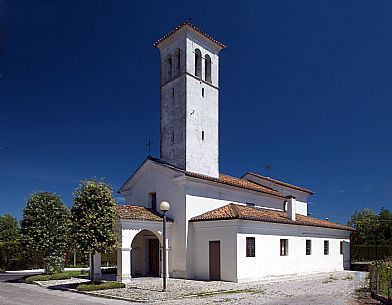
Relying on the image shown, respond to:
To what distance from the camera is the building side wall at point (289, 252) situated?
23172 mm

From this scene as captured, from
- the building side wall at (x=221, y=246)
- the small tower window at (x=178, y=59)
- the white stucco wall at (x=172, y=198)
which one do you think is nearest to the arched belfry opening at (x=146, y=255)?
the white stucco wall at (x=172, y=198)

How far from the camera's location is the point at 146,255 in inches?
1061

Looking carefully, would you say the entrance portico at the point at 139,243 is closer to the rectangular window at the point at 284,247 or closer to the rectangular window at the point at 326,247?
the rectangular window at the point at 284,247

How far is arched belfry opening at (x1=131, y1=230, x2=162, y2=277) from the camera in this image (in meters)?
26.5

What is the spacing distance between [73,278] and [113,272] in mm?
4857

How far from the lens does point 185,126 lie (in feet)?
86.6

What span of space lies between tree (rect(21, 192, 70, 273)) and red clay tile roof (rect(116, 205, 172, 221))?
361 cm

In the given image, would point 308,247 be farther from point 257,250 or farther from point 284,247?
point 257,250

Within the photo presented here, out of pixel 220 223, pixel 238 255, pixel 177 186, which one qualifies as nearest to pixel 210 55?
pixel 177 186

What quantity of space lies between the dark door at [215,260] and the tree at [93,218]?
6.30 meters

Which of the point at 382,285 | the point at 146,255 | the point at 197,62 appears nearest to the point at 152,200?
the point at 146,255

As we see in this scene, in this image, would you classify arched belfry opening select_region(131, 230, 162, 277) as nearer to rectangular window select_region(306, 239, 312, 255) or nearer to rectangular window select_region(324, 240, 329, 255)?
rectangular window select_region(306, 239, 312, 255)

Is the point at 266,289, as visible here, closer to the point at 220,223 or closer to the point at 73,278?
the point at 220,223

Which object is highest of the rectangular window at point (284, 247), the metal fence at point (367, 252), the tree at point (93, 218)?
the tree at point (93, 218)
